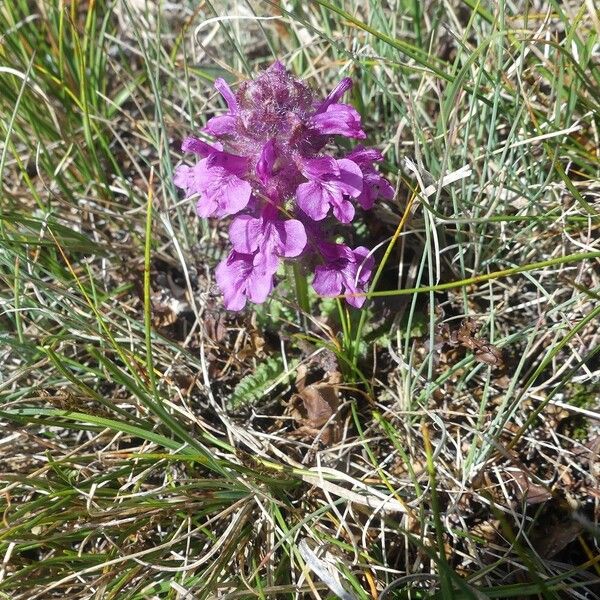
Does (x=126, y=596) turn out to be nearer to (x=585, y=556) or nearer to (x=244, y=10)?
(x=585, y=556)

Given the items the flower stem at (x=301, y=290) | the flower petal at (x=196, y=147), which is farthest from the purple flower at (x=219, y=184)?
the flower stem at (x=301, y=290)

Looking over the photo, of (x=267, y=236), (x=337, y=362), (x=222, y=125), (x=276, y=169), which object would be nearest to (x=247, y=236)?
(x=267, y=236)

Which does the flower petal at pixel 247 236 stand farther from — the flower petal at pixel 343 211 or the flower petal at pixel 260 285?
the flower petal at pixel 343 211

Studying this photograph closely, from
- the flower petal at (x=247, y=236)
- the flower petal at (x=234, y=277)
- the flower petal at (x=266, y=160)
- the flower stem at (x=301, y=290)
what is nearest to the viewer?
the flower petal at (x=266, y=160)

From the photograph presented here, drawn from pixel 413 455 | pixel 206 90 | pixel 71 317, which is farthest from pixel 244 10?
pixel 413 455

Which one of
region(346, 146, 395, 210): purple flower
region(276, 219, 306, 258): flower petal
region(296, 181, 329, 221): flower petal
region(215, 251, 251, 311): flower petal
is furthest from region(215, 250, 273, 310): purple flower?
region(346, 146, 395, 210): purple flower

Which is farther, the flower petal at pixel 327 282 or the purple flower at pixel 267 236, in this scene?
the flower petal at pixel 327 282

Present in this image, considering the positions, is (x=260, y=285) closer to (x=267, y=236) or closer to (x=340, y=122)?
(x=267, y=236)
